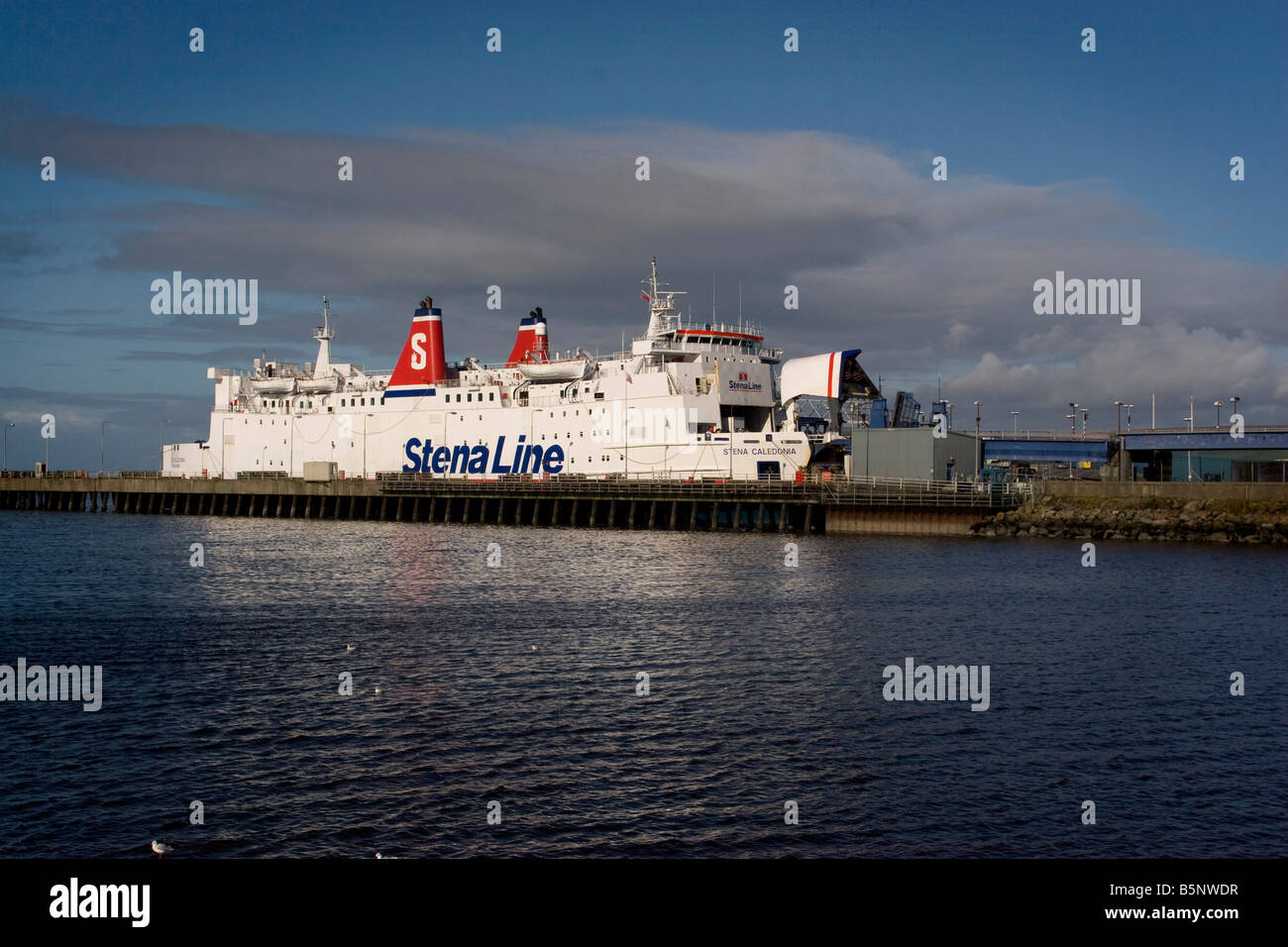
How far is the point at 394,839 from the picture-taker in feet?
38.7

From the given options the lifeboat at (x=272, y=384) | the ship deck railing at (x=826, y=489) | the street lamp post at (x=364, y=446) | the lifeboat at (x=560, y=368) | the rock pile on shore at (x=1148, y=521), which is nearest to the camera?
the rock pile on shore at (x=1148, y=521)

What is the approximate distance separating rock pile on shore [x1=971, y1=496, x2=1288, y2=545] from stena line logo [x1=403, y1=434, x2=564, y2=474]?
24304 millimetres

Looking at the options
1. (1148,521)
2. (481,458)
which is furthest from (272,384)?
(1148,521)

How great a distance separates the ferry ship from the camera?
175 feet

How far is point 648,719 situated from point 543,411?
146 ft

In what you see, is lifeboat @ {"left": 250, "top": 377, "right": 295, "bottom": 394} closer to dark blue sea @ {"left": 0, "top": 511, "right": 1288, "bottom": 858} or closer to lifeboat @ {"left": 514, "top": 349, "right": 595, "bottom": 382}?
lifeboat @ {"left": 514, "top": 349, "right": 595, "bottom": 382}

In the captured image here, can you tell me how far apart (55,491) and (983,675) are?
83763mm

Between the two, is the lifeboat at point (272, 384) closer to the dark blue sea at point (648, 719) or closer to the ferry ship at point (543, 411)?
the ferry ship at point (543, 411)

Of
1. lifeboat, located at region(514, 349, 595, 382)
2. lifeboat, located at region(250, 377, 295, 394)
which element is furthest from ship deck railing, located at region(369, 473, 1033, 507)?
lifeboat, located at region(250, 377, 295, 394)

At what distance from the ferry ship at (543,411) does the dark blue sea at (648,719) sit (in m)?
21.0

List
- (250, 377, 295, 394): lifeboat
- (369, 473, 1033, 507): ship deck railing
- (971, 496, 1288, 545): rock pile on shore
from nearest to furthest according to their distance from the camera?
1. (971, 496, 1288, 545): rock pile on shore
2. (369, 473, 1033, 507): ship deck railing
3. (250, 377, 295, 394): lifeboat

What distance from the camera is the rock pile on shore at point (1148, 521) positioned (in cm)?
4559

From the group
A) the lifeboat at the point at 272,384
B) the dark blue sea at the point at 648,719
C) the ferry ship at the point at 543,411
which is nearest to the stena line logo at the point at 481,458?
the ferry ship at the point at 543,411

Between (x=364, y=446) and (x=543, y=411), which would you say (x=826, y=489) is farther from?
(x=364, y=446)
